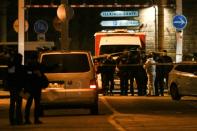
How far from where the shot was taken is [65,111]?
24672mm

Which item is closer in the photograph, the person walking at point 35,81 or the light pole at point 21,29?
the person walking at point 35,81

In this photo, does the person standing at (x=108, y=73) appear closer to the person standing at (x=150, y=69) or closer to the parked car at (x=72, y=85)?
the person standing at (x=150, y=69)

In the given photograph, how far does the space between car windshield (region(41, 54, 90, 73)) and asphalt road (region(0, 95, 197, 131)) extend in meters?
1.32

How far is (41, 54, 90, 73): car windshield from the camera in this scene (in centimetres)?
2117

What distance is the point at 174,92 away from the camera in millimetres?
29688

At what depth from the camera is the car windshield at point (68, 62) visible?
69.5 ft

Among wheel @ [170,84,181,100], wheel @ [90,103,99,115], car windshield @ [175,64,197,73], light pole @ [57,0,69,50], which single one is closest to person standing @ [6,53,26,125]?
wheel @ [90,103,99,115]

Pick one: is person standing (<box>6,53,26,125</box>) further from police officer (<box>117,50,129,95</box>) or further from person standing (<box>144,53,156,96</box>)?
police officer (<box>117,50,129,95</box>)

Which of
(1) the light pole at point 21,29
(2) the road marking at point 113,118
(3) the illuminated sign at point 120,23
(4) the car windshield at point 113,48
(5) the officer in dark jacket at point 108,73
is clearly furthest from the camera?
(3) the illuminated sign at point 120,23

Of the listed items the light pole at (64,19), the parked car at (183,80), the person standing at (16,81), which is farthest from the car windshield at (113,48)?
the person standing at (16,81)

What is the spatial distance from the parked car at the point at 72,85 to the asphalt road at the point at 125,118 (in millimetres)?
434

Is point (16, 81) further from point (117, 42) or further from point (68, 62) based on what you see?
point (117, 42)

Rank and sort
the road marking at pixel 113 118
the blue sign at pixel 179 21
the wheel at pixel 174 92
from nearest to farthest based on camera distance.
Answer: the road marking at pixel 113 118 < the wheel at pixel 174 92 < the blue sign at pixel 179 21

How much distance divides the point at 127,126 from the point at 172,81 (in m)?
12.0
